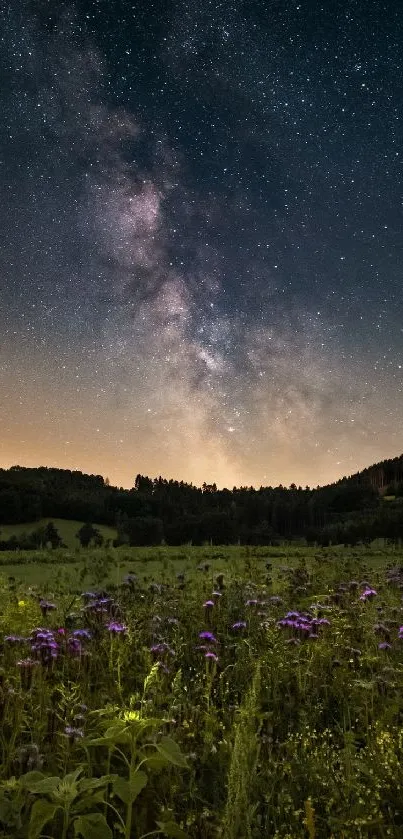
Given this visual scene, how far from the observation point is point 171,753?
2.97 meters

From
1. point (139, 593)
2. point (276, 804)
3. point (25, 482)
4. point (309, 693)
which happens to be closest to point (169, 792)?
point (276, 804)

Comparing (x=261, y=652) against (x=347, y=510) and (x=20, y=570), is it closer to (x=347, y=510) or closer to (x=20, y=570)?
(x=20, y=570)

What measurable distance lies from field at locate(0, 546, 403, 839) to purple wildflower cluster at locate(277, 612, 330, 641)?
0.02m

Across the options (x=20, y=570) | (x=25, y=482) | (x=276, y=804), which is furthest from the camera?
(x=25, y=482)

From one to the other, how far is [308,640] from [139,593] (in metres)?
3.45

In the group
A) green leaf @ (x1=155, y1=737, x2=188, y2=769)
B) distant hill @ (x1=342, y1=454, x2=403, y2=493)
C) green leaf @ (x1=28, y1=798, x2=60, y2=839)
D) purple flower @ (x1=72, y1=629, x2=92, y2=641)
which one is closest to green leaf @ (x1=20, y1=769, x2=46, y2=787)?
green leaf @ (x1=28, y1=798, x2=60, y2=839)

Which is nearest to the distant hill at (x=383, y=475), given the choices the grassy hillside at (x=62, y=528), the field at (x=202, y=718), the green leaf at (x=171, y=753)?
the grassy hillside at (x=62, y=528)

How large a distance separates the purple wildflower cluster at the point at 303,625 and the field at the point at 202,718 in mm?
23

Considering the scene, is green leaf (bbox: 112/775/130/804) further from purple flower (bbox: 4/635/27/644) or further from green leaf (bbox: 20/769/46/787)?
purple flower (bbox: 4/635/27/644)

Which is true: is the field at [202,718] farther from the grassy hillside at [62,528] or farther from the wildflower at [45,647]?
the grassy hillside at [62,528]

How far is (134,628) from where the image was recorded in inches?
231

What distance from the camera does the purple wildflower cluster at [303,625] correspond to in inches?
227

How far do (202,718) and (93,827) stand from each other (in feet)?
5.82

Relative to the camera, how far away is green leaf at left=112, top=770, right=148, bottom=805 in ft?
9.29
